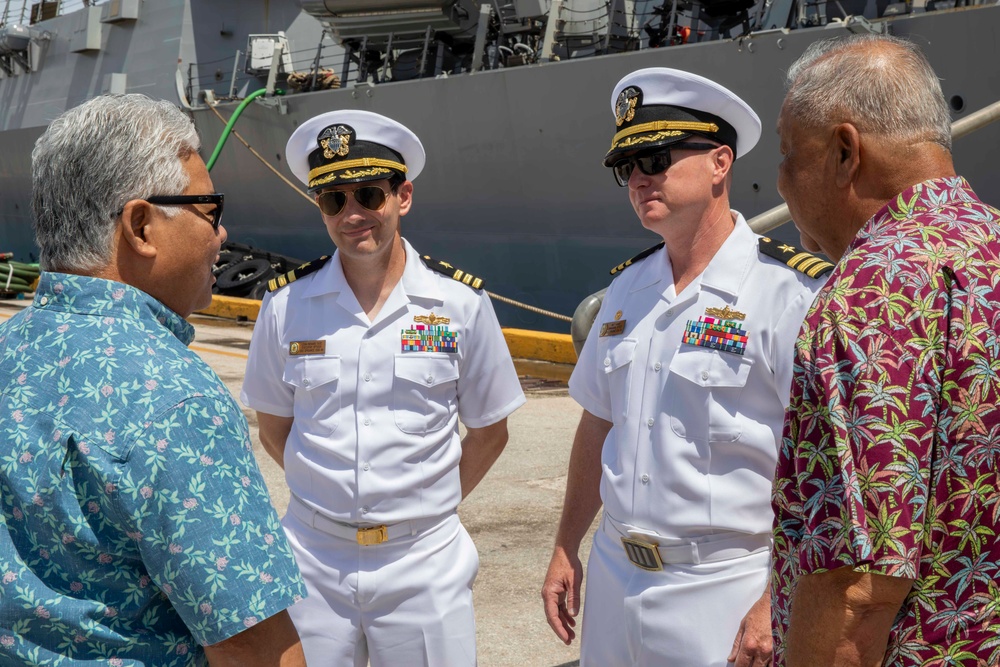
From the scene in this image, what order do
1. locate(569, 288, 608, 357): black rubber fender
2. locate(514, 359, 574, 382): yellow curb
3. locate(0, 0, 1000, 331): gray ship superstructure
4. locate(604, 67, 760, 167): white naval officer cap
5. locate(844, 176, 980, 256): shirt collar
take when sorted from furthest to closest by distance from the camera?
locate(0, 0, 1000, 331): gray ship superstructure < locate(514, 359, 574, 382): yellow curb < locate(569, 288, 608, 357): black rubber fender < locate(604, 67, 760, 167): white naval officer cap < locate(844, 176, 980, 256): shirt collar

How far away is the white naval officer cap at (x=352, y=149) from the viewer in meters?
2.68

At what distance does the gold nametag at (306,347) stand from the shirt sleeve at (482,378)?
38 cm

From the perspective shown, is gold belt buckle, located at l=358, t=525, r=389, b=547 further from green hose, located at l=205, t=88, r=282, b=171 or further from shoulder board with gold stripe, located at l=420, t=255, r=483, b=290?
green hose, located at l=205, t=88, r=282, b=171

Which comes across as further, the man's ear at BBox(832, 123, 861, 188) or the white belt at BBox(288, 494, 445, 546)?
the white belt at BBox(288, 494, 445, 546)

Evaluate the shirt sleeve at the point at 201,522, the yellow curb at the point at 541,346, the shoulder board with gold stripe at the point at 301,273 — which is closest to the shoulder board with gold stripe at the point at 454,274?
the shoulder board with gold stripe at the point at 301,273

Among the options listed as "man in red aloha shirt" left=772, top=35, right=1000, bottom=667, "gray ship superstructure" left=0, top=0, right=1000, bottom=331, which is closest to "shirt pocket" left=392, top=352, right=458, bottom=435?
"man in red aloha shirt" left=772, top=35, right=1000, bottom=667

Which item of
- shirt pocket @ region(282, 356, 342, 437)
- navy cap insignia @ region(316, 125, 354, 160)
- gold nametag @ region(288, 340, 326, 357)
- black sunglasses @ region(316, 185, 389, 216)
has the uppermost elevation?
navy cap insignia @ region(316, 125, 354, 160)

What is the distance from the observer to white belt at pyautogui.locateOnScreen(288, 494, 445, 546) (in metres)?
2.41

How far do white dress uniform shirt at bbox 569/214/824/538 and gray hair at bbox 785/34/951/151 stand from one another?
0.75 metres

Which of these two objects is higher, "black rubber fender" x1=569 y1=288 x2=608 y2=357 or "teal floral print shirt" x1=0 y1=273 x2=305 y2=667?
"teal floral print shirt" x1=0 y1=273 x2=305 y2=667

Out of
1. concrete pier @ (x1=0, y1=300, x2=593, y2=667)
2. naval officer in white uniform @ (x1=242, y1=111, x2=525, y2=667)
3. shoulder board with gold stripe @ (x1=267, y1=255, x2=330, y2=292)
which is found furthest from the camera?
concrete pier @ (x1=0, y1=300, x2=593, y2=667)

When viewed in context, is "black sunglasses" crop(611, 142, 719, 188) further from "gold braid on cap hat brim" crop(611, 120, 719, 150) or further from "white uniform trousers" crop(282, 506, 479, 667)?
"white uniform trousers" crop(282, 506, 479, 667)

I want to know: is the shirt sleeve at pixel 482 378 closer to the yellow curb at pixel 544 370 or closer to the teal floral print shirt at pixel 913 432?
the teal floral print shirt at pixel 913 432

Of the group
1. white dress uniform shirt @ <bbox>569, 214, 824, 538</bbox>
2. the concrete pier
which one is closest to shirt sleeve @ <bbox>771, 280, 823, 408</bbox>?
white dress uniform shirt @ <bbox>569, 214, 824, 538</bbox>
